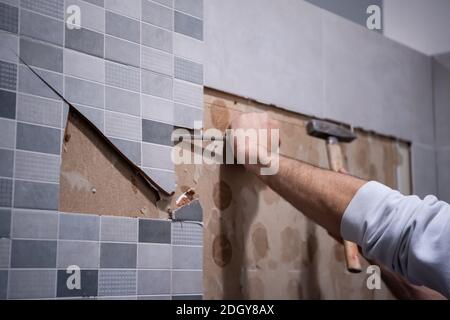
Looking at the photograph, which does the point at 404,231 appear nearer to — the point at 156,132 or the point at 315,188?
the point at 315,188

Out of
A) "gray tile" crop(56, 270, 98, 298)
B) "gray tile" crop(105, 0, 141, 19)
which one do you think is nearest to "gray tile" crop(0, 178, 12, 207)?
"gray tile" crop(56, 270, 98, 298)

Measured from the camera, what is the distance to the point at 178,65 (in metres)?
1.05

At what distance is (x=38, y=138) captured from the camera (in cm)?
86

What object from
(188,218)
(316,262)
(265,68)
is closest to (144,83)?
(188,218)

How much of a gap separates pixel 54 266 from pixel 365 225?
0.50m

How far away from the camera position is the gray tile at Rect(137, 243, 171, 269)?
964 millimetres

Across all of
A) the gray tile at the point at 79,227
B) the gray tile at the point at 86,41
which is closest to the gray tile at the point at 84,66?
the gray tile at the point at 86,41

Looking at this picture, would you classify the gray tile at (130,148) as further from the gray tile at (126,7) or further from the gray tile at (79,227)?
the gray tile at (126,7)

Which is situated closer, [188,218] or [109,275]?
[109,275]

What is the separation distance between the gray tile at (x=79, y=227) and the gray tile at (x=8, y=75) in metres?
0.22

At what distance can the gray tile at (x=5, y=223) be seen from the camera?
2.69 ft

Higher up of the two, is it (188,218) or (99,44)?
(99,44)

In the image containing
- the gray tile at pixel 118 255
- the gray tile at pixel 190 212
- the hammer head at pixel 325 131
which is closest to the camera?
the gray tile at pixel 118 255
